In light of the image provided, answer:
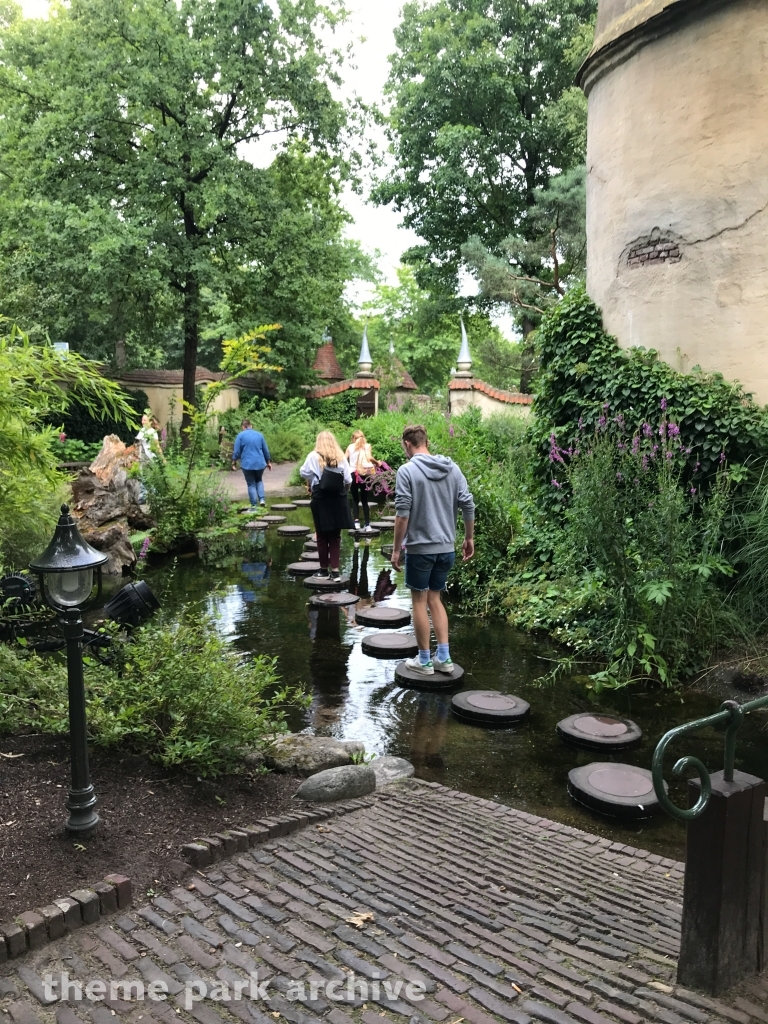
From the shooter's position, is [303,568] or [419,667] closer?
[419,667]

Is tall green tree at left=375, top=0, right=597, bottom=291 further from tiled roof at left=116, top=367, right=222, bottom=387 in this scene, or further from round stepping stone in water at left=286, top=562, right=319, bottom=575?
round stepping stone in water at left=286, top=562, right=319, bottom=575

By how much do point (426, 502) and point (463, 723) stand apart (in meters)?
1.71

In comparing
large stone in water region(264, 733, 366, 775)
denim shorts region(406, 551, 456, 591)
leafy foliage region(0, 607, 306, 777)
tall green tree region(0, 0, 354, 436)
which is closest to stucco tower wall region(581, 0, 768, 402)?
denim shorts region(406, 551, 456, 591)

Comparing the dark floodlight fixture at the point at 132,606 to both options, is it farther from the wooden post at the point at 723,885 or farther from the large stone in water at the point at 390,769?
the wooden post at the point at 723,885

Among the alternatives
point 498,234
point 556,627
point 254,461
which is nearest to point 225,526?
point 254,461

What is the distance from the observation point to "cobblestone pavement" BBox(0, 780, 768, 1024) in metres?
2.29

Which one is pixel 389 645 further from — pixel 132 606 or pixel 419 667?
pixel 132 606

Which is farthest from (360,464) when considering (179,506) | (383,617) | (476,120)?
(476,120)

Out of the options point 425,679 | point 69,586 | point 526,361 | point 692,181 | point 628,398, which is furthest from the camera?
point 526,361

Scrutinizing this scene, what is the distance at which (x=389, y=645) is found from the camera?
7000mm

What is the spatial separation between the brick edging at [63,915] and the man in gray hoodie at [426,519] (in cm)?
351

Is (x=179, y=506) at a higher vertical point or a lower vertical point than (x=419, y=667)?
higher

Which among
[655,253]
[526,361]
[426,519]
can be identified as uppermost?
[526,361]

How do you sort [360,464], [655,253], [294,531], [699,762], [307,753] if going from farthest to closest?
[294,531]
[360,464]
[655,253]
[307,753]
[699,762]
